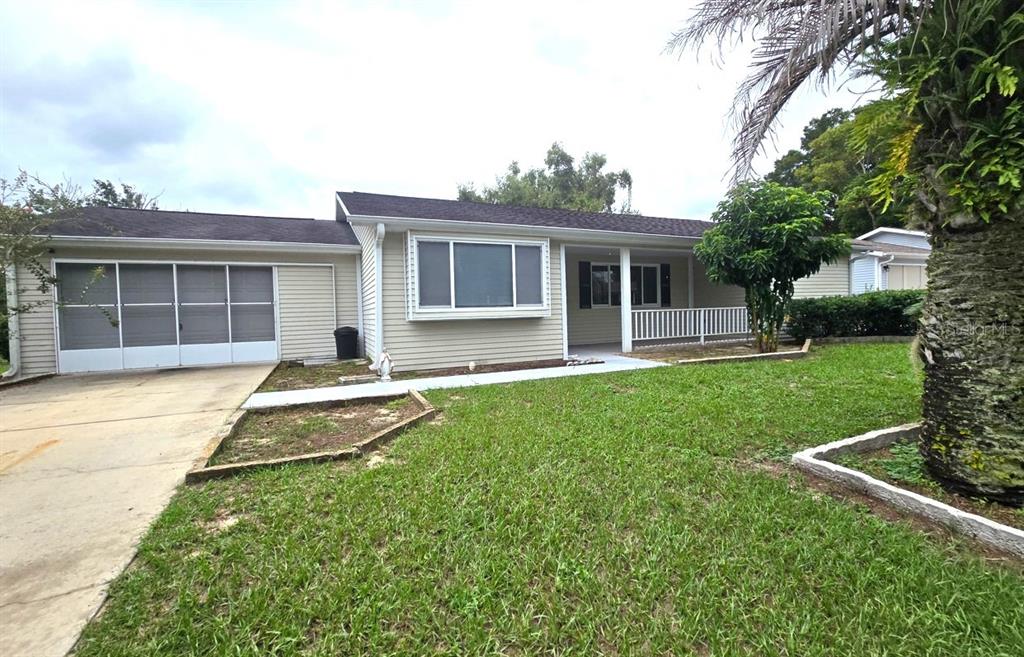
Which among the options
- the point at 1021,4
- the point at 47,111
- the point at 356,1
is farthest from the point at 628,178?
the point at 1021,4

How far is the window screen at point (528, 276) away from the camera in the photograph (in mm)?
8648

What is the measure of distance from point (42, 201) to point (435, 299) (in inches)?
326

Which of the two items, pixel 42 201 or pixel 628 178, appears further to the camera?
pixel 628 178

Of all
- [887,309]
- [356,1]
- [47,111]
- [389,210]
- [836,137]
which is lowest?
[887,309]

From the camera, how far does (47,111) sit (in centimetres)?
1329

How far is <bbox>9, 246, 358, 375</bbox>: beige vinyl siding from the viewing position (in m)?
8.30

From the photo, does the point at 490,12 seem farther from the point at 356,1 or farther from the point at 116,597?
the point at 116,597

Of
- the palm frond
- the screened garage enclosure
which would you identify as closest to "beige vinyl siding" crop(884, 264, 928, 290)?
the palm frond

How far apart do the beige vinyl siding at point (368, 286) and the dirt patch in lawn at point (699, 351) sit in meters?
5.64

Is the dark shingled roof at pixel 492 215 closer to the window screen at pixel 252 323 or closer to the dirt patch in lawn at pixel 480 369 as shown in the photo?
the dirt patch in lawn at pixel 480 369

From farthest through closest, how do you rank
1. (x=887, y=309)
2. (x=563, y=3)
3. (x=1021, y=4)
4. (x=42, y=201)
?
(x=887, y=309)
(x=42, y=201)
(x=563, y=3)
(x=1021, y=4)

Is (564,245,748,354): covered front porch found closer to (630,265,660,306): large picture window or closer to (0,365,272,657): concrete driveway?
(630,265,660,306): large picture window

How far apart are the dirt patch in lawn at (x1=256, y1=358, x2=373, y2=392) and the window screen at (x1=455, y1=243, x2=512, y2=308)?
236cm

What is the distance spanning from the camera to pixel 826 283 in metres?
13.2
